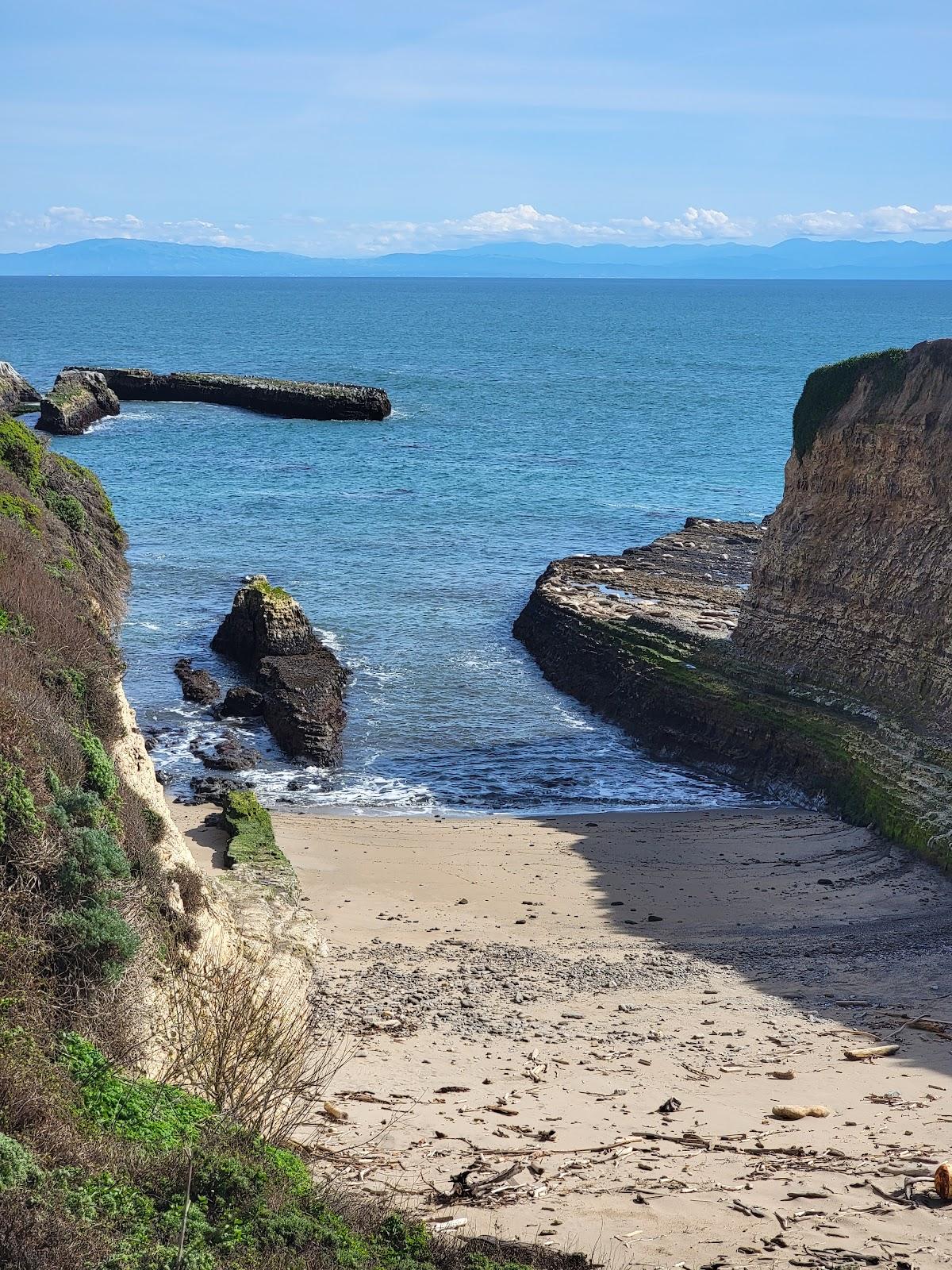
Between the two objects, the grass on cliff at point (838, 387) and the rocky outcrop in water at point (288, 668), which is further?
the rocky outcrop in water at point (288, 668)

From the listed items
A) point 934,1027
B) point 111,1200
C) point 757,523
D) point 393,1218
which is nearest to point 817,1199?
point 393,1218

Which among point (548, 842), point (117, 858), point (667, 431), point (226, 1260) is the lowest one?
point (548, 842)

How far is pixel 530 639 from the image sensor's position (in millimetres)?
39344

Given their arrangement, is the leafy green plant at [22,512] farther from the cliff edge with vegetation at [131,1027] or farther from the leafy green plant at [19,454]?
the cliff edge with vegetation at [131,1027]

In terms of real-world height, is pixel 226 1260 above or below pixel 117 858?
below

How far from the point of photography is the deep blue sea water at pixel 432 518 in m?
30.7

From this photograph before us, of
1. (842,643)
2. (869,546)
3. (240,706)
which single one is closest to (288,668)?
(240,706)

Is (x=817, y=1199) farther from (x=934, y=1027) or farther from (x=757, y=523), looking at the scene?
(x=757, y=523)

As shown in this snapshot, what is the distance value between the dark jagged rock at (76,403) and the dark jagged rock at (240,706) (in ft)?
154

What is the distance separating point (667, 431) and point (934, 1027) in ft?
237

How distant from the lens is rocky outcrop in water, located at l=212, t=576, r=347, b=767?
30.9 meters

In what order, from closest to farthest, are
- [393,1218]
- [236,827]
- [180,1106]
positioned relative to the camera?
1. [393,1218]
2. [180,1106]
3. [236,827]

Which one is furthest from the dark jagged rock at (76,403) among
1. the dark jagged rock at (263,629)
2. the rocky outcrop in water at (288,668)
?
the dark jagged rock at (263,629)

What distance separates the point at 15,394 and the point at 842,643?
65.4 m
